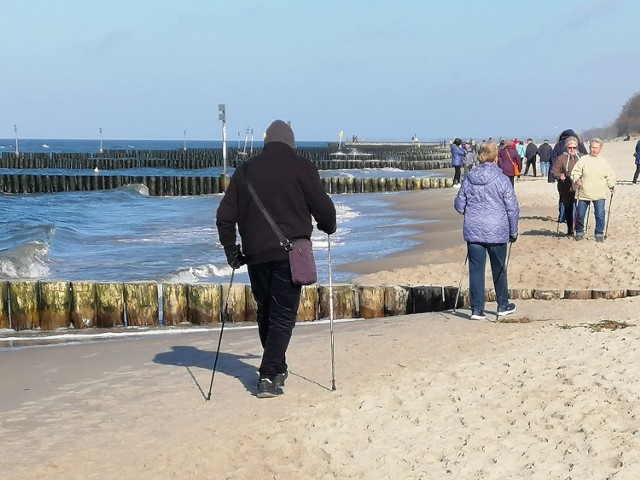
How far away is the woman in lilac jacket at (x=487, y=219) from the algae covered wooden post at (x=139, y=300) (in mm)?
3980

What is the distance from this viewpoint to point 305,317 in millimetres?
10148

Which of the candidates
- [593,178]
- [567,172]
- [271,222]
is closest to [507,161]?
[567,172]

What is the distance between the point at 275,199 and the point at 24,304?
5718 millimetres

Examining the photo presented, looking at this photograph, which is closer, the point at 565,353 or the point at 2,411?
the point at 2,411

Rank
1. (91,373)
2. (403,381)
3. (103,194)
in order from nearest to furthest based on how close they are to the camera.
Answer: (403,381), (91,373), (103,194)

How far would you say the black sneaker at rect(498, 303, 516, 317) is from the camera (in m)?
8.77

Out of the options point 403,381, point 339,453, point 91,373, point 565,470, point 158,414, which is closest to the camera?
point 565,470

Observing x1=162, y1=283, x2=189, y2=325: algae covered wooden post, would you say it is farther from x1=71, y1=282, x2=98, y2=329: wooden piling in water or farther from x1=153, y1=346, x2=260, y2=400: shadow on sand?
x1=153, y1=346, x2=260, y2=400: shadow on sand

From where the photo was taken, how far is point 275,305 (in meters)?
5.84

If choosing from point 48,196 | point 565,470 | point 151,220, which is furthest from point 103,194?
point 565,470

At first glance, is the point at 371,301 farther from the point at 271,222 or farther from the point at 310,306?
A: the point at 271,222

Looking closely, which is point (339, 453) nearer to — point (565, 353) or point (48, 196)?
point (565, 353)

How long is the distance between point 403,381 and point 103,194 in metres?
36.9

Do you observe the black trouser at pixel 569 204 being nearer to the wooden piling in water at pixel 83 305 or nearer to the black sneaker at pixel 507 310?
the black sneaker at pixel 507 310
